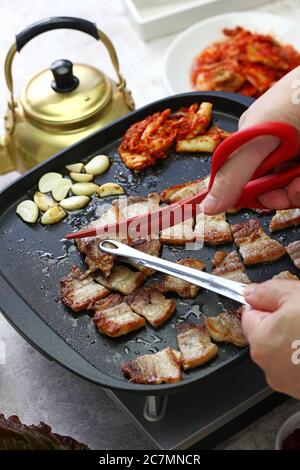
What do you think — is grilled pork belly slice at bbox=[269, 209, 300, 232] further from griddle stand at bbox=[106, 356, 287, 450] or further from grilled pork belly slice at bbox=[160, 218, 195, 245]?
griddle stand at bbox=[106, 356, 287, 450]

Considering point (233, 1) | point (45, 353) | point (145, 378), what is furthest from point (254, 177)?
point (233, 1)

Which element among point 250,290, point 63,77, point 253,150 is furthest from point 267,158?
point 63,77

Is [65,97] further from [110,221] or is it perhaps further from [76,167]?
[110,221]

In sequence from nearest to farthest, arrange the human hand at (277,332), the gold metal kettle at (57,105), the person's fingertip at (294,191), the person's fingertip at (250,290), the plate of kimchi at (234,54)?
the human hand at (277,332) → the person's fingertip at (250,290) → the person's fingertip at (294,191) → the gold metal kettle at (57,105) → the plate of kimchi at (234,54)

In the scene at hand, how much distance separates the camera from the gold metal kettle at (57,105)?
6.83ft

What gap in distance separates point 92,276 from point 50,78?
0.78 meters

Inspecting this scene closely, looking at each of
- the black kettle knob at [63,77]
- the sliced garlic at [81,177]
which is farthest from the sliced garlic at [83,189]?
the black kettle knob at [63,77]

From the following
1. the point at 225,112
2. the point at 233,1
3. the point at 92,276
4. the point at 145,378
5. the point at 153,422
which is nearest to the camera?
the point at 145,378

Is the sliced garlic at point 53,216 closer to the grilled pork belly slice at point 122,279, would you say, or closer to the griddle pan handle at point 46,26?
the grilled pork belly slice at point 122,279

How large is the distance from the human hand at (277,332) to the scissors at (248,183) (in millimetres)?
322

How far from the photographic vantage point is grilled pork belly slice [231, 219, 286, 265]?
171 centimetres

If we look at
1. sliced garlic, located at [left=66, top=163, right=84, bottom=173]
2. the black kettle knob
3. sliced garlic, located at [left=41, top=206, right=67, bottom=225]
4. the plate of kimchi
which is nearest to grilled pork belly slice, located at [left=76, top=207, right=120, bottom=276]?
sliced garlic, located at [left=41, top=206, right=67, bottom=225]

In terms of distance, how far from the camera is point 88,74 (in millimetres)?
2193
